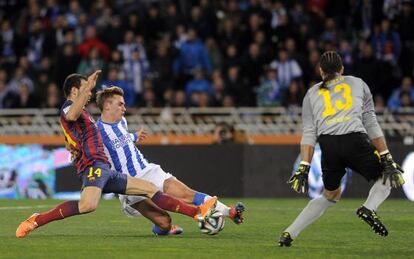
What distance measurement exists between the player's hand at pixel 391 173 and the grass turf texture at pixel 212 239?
2.05 feet

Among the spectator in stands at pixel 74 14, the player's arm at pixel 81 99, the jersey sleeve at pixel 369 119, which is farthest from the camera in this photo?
the spectator in stands at pixel 74 14

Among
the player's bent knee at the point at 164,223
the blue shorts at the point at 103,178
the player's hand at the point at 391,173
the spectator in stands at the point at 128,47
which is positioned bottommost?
the player's bent knee at the point at 164,223

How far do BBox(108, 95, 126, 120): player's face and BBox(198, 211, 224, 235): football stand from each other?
1.60m

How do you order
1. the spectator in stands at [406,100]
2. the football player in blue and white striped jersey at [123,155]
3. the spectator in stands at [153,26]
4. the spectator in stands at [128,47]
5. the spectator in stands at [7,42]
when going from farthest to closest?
the spectator in stands at [7,42] → the spectator in stands at [153,26] → the spectator in stands at [128,47] → the spectator in stands at [406,100] → the football player in blue and white striped jersey at [123,155]

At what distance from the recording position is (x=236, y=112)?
67.5 feet

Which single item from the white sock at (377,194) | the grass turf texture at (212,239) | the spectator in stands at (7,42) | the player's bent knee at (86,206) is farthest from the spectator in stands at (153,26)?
the white sock at (377,194)

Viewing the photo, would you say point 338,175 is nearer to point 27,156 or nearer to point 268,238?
point 268,238

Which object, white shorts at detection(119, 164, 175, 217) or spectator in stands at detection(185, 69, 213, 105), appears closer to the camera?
white shorts at detection(119, 164, 175, 217)

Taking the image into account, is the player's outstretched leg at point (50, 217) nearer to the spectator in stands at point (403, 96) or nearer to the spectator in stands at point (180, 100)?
the spectator in stands at point (180, 100)

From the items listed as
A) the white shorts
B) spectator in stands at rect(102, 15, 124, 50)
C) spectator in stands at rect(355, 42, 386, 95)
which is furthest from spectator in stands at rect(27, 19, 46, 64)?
the white shorts

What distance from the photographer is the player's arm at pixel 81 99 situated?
11.1 metres

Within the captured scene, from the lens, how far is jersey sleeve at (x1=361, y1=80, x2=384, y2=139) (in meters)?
10.8

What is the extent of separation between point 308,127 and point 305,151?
0.93ft

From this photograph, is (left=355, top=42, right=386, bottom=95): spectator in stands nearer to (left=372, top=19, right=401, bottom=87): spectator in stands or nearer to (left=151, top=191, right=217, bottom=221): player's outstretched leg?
(left=372, top=19, right=401, bottom=87): spectator in stands
